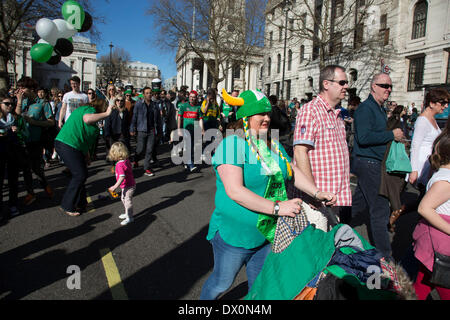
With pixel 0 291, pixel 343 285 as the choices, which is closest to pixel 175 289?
pixel 0 291

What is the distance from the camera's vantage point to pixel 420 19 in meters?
25.7

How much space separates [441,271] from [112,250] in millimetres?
3270

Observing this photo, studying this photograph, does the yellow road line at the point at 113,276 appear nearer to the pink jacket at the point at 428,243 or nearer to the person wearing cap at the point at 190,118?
the pink jacket at the point at 428,243

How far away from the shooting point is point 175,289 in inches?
116

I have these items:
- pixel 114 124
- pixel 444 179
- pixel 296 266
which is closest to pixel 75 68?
pixel 114 124

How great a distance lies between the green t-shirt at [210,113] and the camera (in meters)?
8.59

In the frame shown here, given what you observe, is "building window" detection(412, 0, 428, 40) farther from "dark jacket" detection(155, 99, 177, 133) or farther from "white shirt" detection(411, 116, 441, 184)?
"white shirt" detection(411, 116, 441, 184)

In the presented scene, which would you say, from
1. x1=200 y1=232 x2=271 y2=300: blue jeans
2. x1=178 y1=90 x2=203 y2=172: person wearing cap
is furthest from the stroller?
x1=178 y1=90 x2=203 y2=172: person wearing cap

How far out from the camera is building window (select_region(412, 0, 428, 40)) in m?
25.4

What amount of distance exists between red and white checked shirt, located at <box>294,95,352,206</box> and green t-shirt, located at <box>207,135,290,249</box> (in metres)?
0.69

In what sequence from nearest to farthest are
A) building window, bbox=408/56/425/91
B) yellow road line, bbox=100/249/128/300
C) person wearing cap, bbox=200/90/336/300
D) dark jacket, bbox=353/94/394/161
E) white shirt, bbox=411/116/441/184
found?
1. person wearing cap, bbox=200/90/336/300
2. yellow road line, bbox=100/249/128/300
3. dark jacket, bbox=353/94/394/161
4. white shirt, bbox=411/116/441/184
5. building window, bbox=408/56/425/91

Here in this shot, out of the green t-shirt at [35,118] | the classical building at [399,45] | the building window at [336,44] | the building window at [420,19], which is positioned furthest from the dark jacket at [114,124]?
the building window at [420,19]

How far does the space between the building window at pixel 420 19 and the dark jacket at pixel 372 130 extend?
28.1m

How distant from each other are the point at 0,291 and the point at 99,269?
0.85 m
